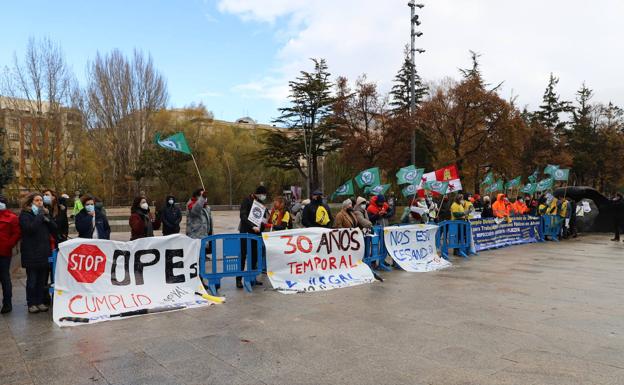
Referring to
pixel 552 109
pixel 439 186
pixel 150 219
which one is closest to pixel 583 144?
pixel 552 109

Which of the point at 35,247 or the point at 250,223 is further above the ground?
the point at 250,223

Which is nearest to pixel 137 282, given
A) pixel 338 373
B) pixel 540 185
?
pixel 338 373

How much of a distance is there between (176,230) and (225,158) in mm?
41314

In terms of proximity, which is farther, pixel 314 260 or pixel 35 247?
pixel 314 260

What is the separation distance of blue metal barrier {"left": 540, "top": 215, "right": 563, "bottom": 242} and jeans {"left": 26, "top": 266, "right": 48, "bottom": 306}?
55.6 feet

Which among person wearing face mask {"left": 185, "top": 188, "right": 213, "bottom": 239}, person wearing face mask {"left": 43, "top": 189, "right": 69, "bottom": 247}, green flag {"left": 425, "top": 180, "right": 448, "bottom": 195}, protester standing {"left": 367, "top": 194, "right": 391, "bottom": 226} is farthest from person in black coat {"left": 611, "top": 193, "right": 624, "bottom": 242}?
person wearing face mask {"left": 43, "top": 189, "right": 69, "bottom": 247}

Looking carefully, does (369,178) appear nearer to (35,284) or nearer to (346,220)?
(346,220)

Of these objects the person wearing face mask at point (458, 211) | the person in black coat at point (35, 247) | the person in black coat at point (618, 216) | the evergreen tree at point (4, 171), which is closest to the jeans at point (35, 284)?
the person in black coat at point (35, 247)

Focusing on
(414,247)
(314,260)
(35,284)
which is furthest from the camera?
(414,247)

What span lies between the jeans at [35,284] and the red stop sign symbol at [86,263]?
584 mm

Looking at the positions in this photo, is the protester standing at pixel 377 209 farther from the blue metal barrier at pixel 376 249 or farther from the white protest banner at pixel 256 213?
the white protest banner at pixel 256 213

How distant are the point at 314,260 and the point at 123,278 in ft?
11.4

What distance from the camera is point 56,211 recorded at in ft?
27.8

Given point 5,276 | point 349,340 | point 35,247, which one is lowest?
point 349,340
